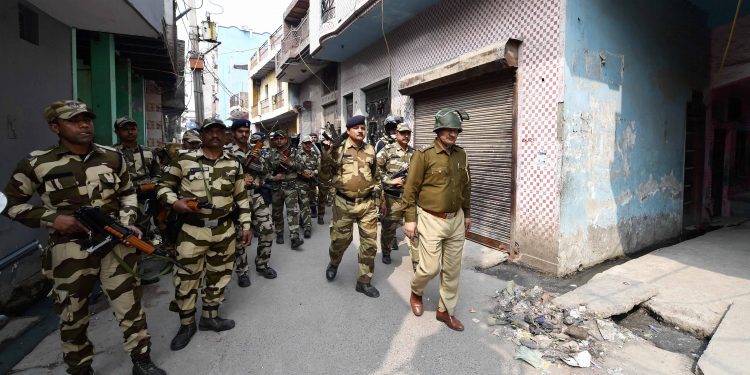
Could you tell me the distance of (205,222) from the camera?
119 inches

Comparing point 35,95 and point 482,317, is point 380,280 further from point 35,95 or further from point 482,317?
point 35,95

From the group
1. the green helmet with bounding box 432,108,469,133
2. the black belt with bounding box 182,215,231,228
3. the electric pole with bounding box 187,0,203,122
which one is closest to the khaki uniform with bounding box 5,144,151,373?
the black belt with bounding box 182,215,231,228

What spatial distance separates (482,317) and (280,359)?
1910mm

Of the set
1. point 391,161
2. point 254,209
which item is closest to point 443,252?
point 391,161

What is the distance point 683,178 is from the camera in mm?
6820

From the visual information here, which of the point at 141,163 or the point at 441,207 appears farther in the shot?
the point at 141,163

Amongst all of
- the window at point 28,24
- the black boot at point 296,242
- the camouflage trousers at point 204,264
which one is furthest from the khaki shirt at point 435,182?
the window at point 28,24

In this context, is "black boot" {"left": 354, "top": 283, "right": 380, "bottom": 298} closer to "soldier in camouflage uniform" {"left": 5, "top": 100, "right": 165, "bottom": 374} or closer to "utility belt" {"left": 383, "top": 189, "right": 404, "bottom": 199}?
"utility belt" {"left": 383, "top": 189, "right": 404, "bottom": 199}

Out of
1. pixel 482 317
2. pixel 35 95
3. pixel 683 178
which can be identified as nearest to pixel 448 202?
pixel 482 317

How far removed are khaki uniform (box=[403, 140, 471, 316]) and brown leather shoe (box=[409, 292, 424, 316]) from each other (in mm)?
255

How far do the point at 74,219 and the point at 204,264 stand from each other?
1.07 metres

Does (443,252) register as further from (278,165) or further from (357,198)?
(278,165)

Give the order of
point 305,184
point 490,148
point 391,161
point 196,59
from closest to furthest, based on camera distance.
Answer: point 391,161, point 490,148, point 305,184, point 196,59

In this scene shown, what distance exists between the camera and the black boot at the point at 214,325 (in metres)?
3.19
